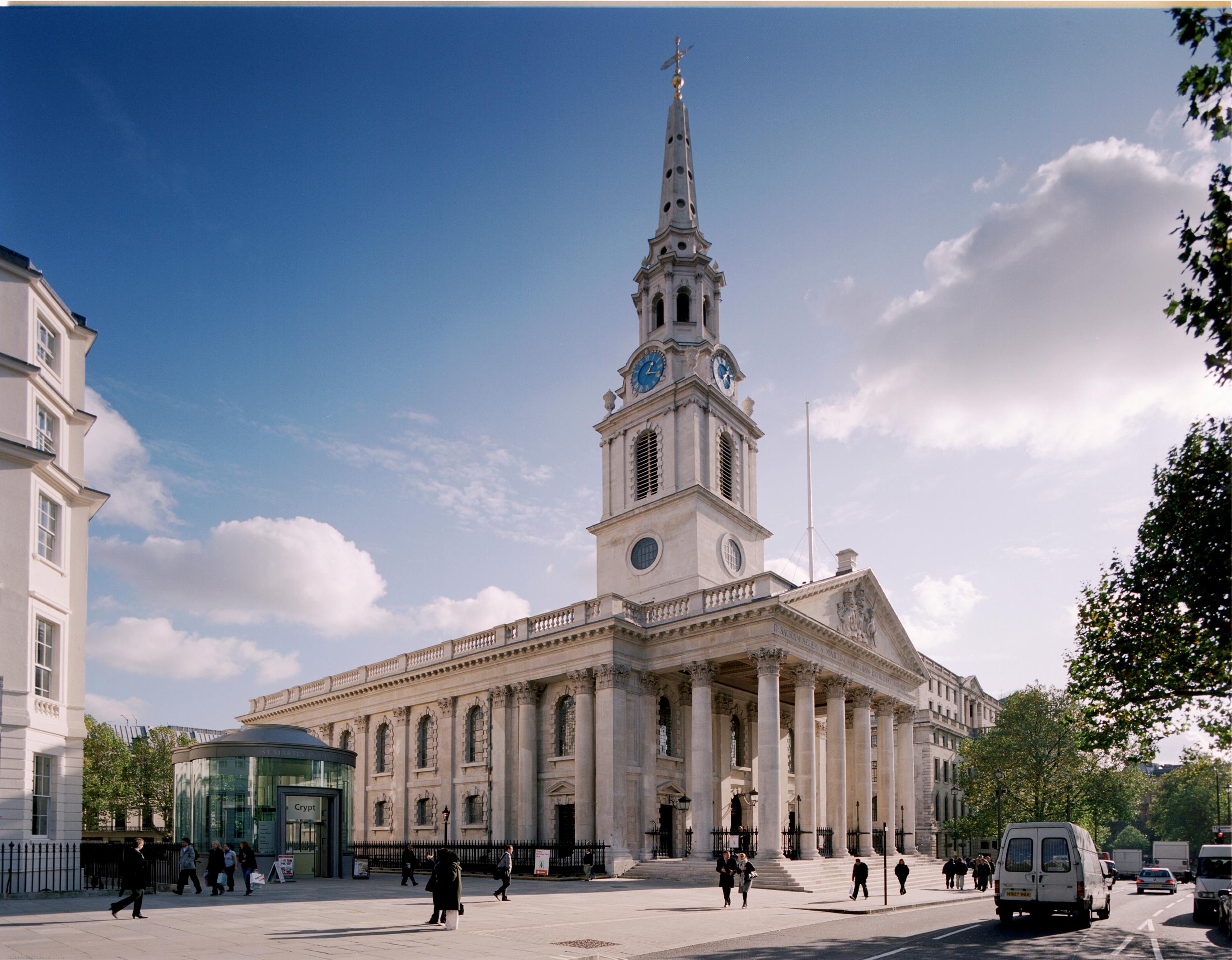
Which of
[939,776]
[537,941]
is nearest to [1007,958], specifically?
[537,941]

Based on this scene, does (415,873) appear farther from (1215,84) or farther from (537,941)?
(1215,84)

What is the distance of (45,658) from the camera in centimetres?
2664

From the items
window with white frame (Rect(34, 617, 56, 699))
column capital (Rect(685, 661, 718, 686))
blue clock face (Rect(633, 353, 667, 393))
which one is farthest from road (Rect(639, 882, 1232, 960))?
blue clock face (Rect(633, 353, 667, 393))

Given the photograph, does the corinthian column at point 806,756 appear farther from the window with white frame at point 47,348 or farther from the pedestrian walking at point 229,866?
the window with white frame at point 47,348

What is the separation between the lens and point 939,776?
7844 centimetres

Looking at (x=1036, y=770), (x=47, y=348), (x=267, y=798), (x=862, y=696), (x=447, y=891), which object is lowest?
(x=1036, y=770)

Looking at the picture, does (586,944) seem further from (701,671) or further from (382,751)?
(382,751)

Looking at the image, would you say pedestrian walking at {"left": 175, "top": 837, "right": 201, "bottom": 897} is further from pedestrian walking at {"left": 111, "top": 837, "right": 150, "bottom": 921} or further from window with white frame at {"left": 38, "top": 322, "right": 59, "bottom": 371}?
window with white frame at {"left": 38, "top": 322, "right": 59, "bottom": 371}

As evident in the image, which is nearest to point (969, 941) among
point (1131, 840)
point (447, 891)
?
point (447, 891)

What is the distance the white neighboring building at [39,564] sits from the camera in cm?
2462

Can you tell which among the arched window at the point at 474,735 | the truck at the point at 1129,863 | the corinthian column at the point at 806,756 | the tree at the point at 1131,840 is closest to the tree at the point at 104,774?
the arched window at the point at 474,735

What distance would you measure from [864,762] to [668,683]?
993 centimetres

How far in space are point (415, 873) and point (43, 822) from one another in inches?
697

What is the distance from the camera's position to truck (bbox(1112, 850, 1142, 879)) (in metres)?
71.1
